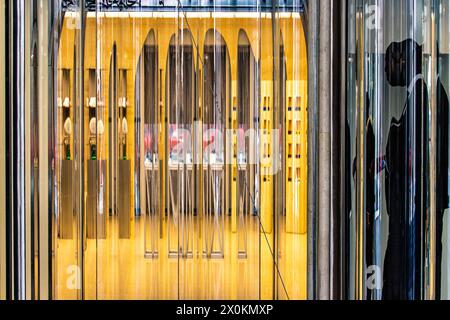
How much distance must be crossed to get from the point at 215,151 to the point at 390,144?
649mm

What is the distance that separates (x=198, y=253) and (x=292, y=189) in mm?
453

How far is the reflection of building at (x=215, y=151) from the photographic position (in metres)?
1.60

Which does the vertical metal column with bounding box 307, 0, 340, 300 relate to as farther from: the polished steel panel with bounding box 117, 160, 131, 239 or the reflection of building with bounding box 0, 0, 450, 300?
the polished steel panel with bounding box 117, 160, 131, 239

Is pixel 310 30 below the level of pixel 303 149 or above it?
above

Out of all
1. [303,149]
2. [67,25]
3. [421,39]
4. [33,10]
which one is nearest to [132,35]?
[67,25]

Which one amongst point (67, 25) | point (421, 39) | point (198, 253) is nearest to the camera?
point (421, 39)

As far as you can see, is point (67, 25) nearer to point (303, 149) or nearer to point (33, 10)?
point (33, 10)

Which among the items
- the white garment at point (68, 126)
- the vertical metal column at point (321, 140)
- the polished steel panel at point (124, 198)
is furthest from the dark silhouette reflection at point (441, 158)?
the white garment at point (68, 126)

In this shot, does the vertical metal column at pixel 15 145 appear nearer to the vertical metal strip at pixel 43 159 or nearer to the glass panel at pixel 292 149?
the vertical metal strip at pixel 43 159

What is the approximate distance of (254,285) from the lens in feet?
6.15

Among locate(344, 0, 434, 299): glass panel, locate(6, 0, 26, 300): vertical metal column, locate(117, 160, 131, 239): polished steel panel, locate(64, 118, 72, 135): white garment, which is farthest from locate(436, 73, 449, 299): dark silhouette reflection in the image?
locate(6, 0, 26, 300): vertical metal column

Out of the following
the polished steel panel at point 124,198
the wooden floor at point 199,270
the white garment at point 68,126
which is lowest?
the wooden floor at point 199,270

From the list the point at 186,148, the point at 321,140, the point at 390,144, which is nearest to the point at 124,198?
the point at 186,148

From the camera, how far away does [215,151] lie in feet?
6.05
